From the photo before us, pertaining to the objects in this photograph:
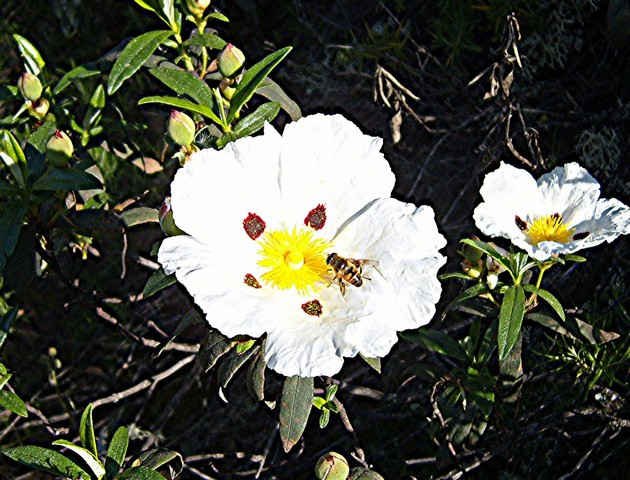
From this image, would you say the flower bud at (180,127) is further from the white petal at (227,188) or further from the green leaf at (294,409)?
the green leaf at (294,409)

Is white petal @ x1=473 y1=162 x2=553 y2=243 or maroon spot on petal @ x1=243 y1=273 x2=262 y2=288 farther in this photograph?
white petal @ x1=473 y1=162 x2=553 y2=243

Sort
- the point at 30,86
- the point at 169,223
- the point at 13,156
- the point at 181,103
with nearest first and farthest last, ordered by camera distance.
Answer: the point at 169,223
the point at 181,103
the point at 13,156
the point at 30,86

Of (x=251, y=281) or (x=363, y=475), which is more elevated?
(x=251, y=281)

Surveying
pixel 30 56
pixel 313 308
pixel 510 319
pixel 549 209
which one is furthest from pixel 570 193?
pixel 30 56

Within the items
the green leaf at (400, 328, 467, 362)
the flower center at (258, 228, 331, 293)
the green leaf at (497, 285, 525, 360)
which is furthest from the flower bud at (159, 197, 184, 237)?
the green leaf at (497, 285, 525, 360)

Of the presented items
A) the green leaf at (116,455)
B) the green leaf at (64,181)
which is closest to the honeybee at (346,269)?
the green leaf at (116,455)

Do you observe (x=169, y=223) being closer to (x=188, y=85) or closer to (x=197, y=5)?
(x=188, y=85)

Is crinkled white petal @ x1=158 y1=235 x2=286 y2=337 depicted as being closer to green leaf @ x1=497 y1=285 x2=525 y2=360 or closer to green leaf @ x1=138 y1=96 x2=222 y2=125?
green leaf @ x1=138 y1=96 x2=222 y2=125
